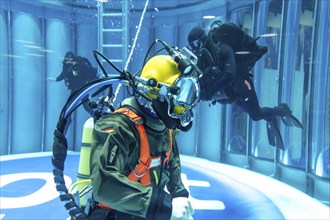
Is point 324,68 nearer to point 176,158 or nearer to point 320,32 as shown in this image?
point 320,32

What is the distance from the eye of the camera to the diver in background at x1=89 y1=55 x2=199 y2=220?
843 mm

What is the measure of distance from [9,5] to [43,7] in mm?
457

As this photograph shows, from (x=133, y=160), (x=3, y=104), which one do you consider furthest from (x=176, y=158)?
(x=3, y=104)

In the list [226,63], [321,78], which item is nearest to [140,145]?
[226,63]

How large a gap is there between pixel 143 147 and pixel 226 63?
182 cm

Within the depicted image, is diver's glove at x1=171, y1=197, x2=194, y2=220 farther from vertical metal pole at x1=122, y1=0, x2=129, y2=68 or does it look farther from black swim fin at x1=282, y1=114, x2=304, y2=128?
black swim fin at x1=282, y1=114, x2=304, y2=128

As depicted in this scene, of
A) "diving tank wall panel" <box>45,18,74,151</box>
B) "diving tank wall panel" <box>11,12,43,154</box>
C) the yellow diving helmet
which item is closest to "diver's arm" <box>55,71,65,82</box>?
"diving tank wall panel" <box>45,18,74,151</box>

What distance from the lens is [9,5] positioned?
11.8ft

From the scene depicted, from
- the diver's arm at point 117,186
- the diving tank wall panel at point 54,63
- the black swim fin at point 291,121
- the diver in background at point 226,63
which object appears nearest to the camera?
the diver's arm at point 117,186

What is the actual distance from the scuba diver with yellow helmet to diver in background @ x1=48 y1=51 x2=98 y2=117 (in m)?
2.69

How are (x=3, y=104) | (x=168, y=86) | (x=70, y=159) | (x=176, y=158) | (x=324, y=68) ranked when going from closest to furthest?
(x=168, y=86) < (x=176, y=158) < (x=324, y=68) < (x=70, y=159) < (x=3, y=104)

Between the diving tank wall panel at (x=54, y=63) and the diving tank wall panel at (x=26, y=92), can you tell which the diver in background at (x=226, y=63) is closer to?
the diving tank wall panel at (x=54, y=63)

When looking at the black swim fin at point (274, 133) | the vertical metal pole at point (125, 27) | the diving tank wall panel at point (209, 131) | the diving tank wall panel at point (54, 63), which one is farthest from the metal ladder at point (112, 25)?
the black swim fin at point (274, 133)

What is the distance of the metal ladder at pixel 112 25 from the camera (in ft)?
10.5
